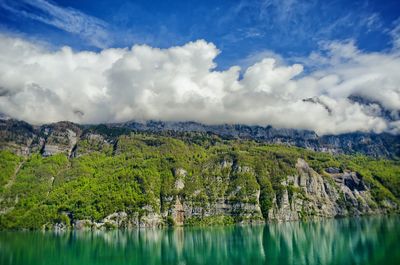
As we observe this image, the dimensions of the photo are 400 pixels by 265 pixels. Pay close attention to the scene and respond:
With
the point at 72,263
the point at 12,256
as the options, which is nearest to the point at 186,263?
the point at 72,263

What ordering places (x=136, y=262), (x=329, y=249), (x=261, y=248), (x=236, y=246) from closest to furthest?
(x=136, y=262) < (x=329, y=249) < (x=261, y=248) < (x=236, y=246)

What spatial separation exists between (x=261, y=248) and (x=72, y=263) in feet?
184

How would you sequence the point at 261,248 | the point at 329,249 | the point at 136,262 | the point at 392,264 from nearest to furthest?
the point at 392,264 → the point at 136,262 → the point at 329,249 → the point at 261,248

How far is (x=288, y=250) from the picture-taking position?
11762 centimetres

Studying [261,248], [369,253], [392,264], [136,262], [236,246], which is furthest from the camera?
[236,246]

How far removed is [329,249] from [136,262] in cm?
5430

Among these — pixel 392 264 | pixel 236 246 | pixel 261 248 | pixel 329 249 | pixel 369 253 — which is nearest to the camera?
pixel 392 264

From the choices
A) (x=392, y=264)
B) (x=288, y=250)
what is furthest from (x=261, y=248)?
(x=392, y=264)

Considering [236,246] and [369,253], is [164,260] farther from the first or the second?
[369,253]

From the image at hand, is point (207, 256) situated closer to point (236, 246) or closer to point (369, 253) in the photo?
point (236, 246)

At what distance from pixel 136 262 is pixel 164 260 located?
7.47 m

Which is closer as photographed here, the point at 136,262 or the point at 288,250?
the point at 136,262

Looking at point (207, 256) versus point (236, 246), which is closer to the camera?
point (207, 256)

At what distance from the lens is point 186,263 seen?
103 m
